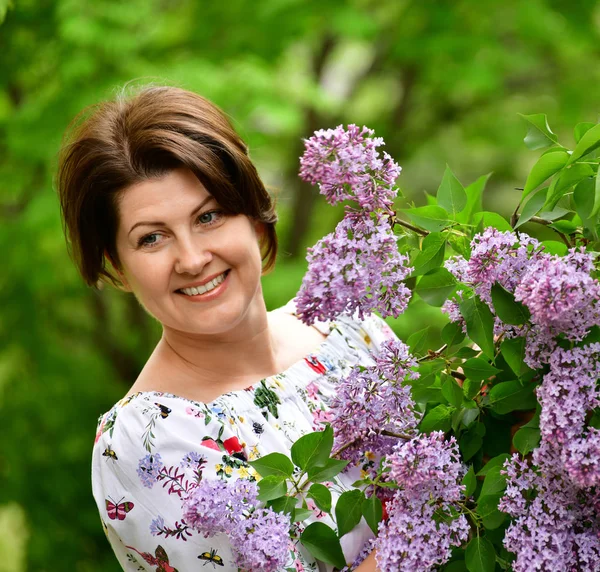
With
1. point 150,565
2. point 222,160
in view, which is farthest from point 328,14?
point 150,565

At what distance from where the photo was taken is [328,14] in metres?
4.64

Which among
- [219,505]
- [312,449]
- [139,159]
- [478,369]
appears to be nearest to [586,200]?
[478,369]

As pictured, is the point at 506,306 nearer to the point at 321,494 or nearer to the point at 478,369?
the point at 478,369

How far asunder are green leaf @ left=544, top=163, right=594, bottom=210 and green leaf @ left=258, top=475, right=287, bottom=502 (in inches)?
19.5

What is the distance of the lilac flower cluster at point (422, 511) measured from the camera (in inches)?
37.5

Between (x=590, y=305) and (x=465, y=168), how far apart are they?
7.44 meters

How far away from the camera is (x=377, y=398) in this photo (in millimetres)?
1069

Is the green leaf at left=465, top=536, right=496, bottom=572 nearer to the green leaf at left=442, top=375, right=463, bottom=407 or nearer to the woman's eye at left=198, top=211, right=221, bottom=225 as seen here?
the green leaf at left=442, top=375, right=463, bottom=407

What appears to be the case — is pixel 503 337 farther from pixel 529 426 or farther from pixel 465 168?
pixel 465 168

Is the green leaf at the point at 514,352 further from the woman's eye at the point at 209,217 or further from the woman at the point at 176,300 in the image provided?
the woman's eye at the point at 209,217

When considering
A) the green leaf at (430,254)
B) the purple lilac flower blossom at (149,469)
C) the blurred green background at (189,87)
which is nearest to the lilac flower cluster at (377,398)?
the green leaf at (430,254)

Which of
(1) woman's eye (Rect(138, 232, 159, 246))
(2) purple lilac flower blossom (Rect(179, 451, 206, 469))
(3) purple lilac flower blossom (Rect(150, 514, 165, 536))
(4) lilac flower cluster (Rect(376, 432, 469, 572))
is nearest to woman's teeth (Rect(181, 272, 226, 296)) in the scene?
(1) woman's eye (Rect(138, 232, 159, 246))

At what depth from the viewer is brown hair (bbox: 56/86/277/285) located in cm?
148

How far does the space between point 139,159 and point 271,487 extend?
69cm
